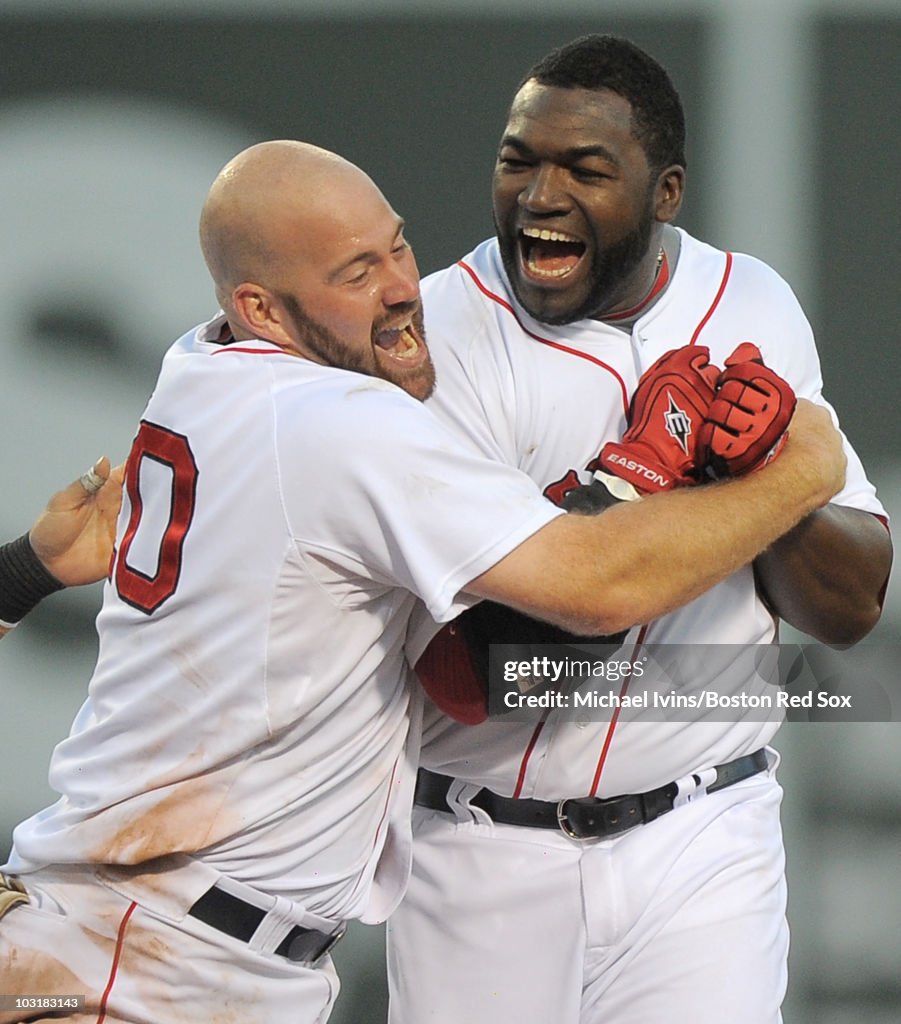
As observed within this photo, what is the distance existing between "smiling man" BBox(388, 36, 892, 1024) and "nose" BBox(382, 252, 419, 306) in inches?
8.6

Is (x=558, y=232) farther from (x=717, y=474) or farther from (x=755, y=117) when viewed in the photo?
(x=755, y=117)

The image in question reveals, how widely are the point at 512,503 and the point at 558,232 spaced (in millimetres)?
551

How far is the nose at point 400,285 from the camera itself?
197 centimetres

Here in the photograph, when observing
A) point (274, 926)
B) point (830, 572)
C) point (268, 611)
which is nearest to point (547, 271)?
point (830, 572)

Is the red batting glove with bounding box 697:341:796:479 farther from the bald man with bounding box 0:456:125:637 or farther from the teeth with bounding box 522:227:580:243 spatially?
the bald man with bounding box 0:456:125:637

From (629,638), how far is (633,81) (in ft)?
2.51

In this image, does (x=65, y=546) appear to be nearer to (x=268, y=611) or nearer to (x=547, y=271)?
(x=268, y=611)

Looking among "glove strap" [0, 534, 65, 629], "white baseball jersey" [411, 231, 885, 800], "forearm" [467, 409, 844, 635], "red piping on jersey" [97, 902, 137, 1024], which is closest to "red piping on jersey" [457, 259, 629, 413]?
"white baseball jersey" [411, 231, 885, 800]

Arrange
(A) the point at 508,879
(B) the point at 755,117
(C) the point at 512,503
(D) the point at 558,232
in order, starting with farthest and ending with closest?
Answer: (B) the point at 755,117 → (A) the point at 508,879 → (D) the point at 558,232 → (C) the point at 512,503

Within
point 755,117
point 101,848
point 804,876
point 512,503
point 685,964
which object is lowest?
point 804,876

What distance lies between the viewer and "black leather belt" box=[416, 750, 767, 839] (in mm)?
2295

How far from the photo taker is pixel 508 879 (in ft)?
7.65

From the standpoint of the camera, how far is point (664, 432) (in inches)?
77.2

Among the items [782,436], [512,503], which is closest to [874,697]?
[782,436]
